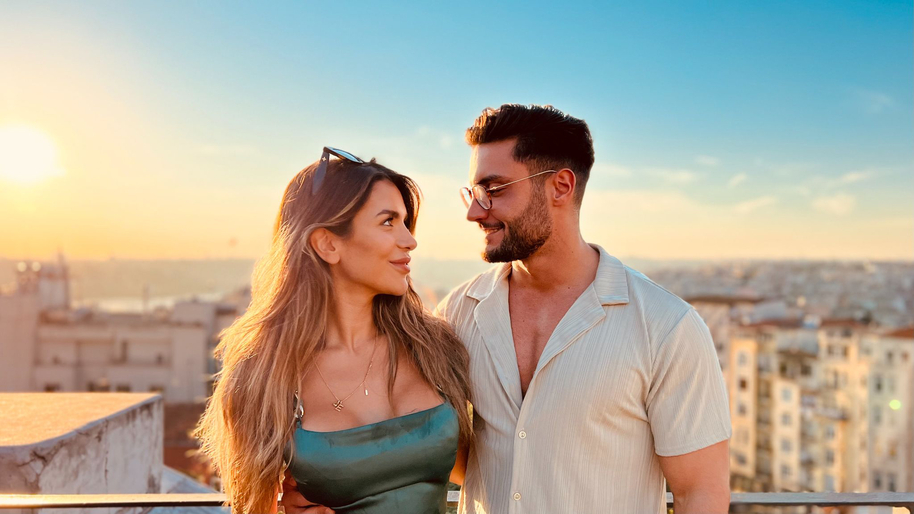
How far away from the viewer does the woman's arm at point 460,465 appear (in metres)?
2.69

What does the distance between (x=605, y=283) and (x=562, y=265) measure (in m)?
0.20

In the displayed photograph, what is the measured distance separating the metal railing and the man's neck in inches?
35.6

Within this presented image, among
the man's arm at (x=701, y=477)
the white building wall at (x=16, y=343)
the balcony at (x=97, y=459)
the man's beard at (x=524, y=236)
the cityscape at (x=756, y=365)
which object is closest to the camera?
the balcony at (x=97, y=459)

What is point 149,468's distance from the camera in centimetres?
367

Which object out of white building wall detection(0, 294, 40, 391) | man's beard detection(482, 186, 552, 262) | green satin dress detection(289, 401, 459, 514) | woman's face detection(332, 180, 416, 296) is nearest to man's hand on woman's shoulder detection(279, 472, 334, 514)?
green satin dress detection(289, 401, 459, 514)

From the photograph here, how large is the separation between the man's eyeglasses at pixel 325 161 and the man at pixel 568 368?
0.48 m

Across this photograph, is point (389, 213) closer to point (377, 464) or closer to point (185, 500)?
point (377, 464)

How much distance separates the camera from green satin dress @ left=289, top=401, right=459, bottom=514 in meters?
2.33

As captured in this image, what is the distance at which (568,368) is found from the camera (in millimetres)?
2375

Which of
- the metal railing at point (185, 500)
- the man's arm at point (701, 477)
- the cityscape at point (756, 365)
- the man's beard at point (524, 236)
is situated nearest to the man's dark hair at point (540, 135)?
the man's beard at point (524, 236)

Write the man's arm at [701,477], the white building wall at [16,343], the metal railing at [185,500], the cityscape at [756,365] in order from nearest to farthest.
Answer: the metal railing at [185,500], the man's arm at [701,477], the white building wall at [16,343], the cityscape at [756,365]

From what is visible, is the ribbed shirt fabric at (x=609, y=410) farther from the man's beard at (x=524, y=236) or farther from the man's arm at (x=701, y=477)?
the man's beard at (x=524, y=236)

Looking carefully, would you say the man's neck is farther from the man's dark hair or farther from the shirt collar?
the man's dark hair

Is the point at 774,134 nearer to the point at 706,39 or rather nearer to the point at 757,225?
the point at 757,225
